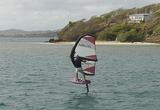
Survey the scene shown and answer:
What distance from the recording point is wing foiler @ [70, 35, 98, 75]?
1992 centimetres

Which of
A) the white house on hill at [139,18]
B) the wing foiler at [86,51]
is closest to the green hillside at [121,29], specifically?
the white house on hill at [139,18]

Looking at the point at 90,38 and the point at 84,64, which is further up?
the point at 90,38

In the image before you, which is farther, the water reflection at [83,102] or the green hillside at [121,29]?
the green hillside at [121,29]

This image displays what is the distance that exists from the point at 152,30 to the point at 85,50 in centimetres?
13755

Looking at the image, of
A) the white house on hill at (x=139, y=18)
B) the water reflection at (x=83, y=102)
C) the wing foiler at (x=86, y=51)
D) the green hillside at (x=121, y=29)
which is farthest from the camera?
the white house on hill at (x=139, y=18)

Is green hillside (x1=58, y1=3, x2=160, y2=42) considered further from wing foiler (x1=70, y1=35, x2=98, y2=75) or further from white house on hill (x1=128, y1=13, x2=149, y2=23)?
wing foiler (x1=70, y1=35, x2=98, y2=75)

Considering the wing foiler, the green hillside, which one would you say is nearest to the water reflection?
the wing foiler

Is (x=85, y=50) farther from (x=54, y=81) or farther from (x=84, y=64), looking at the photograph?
(x=54, y=81)

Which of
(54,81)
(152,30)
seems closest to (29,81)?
(54,81)

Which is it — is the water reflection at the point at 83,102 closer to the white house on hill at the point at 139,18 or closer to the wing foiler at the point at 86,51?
the wing foiler at the point at 86,51

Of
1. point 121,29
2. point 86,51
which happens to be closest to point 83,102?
point 86,51

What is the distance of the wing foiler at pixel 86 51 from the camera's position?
65.4 ft

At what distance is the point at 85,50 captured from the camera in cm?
2030

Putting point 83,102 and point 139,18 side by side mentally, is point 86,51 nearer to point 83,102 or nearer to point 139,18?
point 83,102
